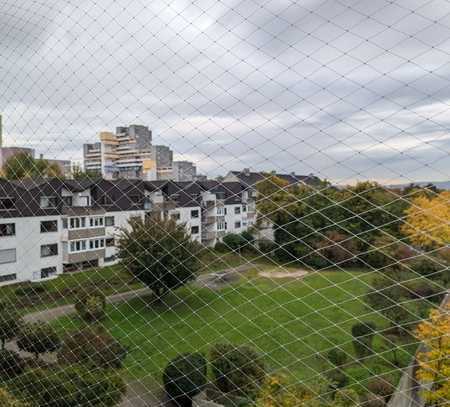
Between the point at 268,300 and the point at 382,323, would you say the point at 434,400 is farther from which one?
the point at 268,300

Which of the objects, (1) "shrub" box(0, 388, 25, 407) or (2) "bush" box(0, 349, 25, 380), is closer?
(1) "shrub" box(0, 388, 25, 407)

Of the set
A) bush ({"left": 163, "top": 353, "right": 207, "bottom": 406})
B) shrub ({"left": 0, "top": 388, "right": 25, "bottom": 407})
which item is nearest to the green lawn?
bush ({"left": 163, "top": 353, "right": 207, "bottom": 406})

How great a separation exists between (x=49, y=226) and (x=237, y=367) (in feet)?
15.6

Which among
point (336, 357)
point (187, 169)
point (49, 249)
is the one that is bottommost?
point (336, 357)

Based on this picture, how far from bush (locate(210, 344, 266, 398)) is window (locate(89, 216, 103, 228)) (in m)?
4.33

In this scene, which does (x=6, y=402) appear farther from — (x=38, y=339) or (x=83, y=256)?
(x=83, y=256)

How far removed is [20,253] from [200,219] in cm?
332

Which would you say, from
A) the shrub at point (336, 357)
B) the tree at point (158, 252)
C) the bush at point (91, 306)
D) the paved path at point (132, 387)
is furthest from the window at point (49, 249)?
the shrub at point (336, 357)

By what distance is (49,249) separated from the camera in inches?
A: 251

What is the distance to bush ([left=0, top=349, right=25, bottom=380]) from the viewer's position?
2.25m

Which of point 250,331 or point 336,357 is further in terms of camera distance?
point 250,331

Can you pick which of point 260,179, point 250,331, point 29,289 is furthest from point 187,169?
point 29,289

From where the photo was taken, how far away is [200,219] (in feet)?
26.4

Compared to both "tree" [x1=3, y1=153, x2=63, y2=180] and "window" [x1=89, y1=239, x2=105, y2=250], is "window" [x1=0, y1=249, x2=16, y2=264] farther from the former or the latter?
"tree" [x1=3, y1=153, x2=63, y2=180]
